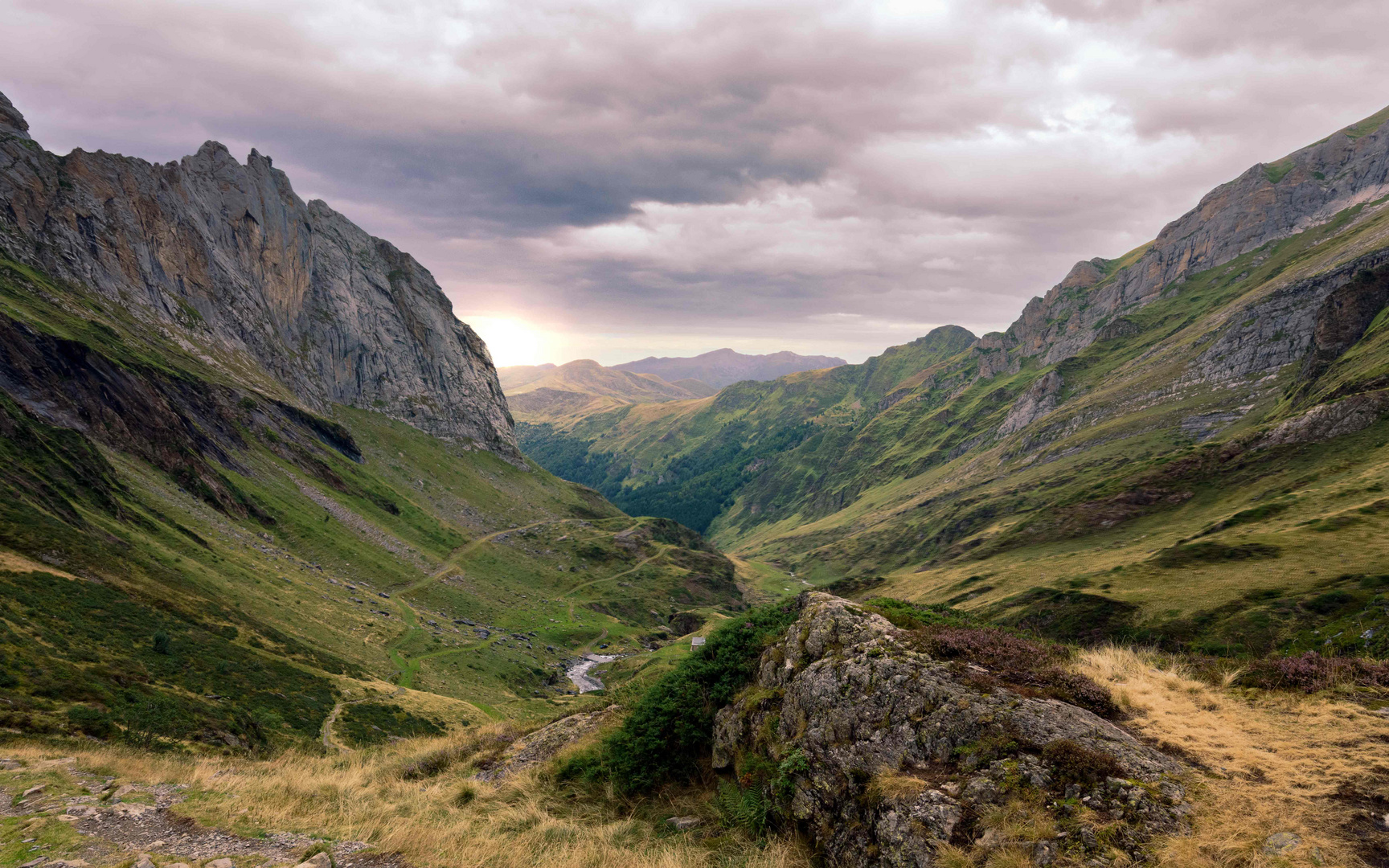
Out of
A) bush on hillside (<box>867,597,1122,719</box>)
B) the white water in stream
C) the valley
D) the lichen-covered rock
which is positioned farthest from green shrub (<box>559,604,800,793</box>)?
the white water in stream

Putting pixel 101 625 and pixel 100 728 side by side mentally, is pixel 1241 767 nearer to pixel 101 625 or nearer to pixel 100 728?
pixel 100 728

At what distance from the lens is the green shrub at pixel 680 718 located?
1916cm

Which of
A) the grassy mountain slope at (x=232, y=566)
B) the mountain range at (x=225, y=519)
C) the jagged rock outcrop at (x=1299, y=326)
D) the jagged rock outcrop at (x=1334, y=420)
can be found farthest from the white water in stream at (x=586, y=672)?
the jagged rock outcrop at (x=1299, y=326)

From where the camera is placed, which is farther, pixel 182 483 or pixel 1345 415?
pixel 1345 415

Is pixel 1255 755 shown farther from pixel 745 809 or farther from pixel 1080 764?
pixel 745 809

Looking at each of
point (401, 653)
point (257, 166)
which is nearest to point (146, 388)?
point (401, 653)

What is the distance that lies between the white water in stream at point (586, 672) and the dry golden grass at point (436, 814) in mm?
64510

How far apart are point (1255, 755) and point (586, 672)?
9173 cm

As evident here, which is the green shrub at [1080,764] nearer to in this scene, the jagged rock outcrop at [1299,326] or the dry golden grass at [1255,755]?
the dry golden grass at [1255,755]

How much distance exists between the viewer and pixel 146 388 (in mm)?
88500

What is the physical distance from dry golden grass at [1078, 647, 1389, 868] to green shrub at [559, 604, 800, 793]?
10731mm

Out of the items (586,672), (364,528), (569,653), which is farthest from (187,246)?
(586,672)

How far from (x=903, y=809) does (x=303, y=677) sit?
162 feet

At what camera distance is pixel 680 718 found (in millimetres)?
19938
